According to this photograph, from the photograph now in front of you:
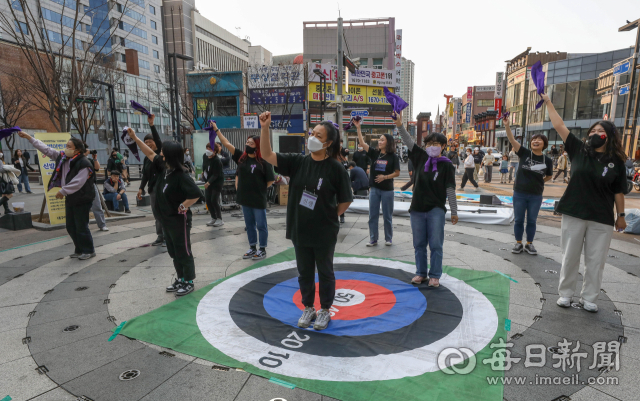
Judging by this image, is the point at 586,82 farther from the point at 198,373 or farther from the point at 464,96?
the point at 464,96

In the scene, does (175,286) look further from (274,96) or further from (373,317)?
(274,96)

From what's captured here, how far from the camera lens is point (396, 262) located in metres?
5.34

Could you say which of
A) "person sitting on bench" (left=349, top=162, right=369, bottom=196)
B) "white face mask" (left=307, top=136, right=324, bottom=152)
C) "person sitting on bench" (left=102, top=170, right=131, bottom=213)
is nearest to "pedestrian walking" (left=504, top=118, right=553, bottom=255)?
"person sitting on bench" (left=349, top=162, right=369, bottom=196)

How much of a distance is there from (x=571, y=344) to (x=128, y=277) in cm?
505

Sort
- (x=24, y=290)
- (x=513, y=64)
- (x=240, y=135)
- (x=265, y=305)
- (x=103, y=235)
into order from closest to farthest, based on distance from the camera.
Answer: (x=265, y=305) → (x=24, y=290) → (x=103, y=235) → (x=240, y=135) → (x=513, y=64)

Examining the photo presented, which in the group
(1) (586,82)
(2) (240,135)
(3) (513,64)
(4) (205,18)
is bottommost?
(2) (240,135)

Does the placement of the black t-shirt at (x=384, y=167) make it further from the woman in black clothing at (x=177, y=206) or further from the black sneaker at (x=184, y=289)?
the black sneaker at (x=184, y=289)

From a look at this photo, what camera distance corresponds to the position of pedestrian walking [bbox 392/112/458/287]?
166 inches

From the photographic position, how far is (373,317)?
3559mm

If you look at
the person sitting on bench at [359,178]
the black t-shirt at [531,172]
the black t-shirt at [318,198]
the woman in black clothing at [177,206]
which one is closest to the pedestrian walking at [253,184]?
the woman in black clothing at [177,206]

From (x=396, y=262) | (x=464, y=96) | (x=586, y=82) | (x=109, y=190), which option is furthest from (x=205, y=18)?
(x=396, y=262)

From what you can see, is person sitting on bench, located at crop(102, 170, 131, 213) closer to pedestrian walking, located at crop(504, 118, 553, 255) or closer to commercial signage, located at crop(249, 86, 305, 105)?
pedestrian walking, located at crop(504, 118, 553, 255)

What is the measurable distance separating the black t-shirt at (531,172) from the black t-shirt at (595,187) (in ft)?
5.86

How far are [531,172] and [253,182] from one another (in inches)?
168
